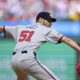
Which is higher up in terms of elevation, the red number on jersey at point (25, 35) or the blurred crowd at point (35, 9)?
the red number on jersey at point (25, 35)

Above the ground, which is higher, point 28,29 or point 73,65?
point 28,29

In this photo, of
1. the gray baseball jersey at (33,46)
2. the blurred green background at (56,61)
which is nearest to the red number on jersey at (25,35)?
the gray baseball jersey at (33,46)

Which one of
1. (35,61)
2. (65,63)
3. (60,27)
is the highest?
(35,61)

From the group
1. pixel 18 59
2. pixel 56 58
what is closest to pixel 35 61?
pixel 18 59

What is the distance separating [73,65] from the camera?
8.41m

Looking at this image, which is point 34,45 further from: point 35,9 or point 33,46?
point 35,9

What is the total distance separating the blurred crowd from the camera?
1308 centimetres

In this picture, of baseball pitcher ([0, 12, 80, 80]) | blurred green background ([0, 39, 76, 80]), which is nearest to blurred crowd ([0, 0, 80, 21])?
blurred green background ([0, 39, 76, 80])

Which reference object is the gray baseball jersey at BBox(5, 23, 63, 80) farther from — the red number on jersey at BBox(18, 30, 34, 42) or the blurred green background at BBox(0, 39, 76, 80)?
the blurred green background at BBox(0, 39, 76, 80)

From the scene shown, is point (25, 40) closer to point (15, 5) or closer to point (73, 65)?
point (73, 65)

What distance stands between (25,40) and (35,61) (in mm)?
370

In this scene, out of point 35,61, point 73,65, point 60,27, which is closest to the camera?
point 35,61

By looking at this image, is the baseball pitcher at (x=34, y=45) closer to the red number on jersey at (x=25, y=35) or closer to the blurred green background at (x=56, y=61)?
the red number on jersey at (x=25, y=35)

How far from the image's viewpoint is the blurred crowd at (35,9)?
13.1 metres
